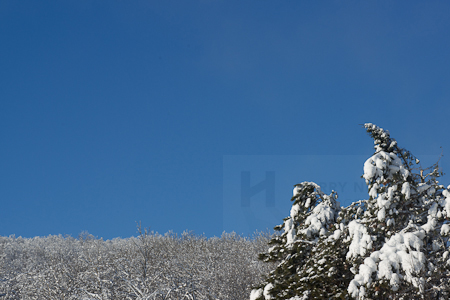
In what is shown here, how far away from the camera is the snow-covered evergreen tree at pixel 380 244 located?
250 inches

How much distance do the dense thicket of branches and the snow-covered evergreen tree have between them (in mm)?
2598

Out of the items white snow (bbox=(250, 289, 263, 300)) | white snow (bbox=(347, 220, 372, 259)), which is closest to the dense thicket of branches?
white snow (bbox=(250, 289, 263, 300))

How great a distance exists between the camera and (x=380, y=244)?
7.83 metres

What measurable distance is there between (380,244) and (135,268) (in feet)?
20.2

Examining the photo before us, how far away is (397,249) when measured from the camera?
6379 millimetres

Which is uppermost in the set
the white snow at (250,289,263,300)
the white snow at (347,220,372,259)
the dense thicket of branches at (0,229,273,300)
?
the dense thicket of branches at (0,229,273,300)

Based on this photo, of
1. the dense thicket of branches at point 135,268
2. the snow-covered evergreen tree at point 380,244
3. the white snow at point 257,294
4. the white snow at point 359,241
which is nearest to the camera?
the snow-covered evergreen tree at point 380,244

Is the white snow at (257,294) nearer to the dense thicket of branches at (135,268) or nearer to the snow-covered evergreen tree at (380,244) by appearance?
the snow-covered evergreen tree at (380,244)

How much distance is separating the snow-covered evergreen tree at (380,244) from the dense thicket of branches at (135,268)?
8.52ft

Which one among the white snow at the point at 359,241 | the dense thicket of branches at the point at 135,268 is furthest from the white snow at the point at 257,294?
the white snow at the point at 359,241

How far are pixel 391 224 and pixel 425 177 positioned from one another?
152 cm

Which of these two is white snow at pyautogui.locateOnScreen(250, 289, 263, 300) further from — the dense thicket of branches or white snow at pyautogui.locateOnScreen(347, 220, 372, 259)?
white snow at pyautogui.locateOnScreen(347, 220, 372, 259)

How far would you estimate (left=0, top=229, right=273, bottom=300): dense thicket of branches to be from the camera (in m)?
10.6

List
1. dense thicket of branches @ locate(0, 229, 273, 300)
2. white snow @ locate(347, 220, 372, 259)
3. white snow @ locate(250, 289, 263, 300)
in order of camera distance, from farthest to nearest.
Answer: dense thicket of branches @ locate(0, 229, 273, 300) → white snow @ locate(250, 289, 263, 300) → white snow @ locate(347, 220, 372, 259)
